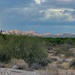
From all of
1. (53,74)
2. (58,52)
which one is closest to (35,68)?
(53,74)

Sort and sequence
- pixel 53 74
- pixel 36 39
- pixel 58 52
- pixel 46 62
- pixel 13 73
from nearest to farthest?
pixel 53 74, pixel 13 73, pixel 46 62, pixel 36 39, pixel 58 52

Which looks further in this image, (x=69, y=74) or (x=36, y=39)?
(x=36, y=39)

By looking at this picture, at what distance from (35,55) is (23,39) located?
2369mm

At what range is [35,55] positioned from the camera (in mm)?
33375

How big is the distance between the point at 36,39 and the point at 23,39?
167 cm

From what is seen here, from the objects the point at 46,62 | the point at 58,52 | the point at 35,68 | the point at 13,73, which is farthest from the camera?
the point at 58,52

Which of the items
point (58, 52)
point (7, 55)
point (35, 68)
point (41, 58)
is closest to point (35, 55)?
point (41, 58)

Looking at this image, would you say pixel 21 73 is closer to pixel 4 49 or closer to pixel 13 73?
pixel 13 73

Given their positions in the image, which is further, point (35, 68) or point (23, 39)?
point (23, 39)

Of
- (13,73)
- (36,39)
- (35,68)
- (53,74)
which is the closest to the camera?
(53,74)

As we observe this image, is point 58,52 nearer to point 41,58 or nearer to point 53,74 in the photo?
point 41,58

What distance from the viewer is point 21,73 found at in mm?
23609

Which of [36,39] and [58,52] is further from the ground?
[36,39]

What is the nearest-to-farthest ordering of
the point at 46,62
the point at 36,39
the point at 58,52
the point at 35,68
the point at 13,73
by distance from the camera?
the point at 13,73 → the point at 35,68 → the point at 46,62 → the point at 36,39 → the point at 58,52
